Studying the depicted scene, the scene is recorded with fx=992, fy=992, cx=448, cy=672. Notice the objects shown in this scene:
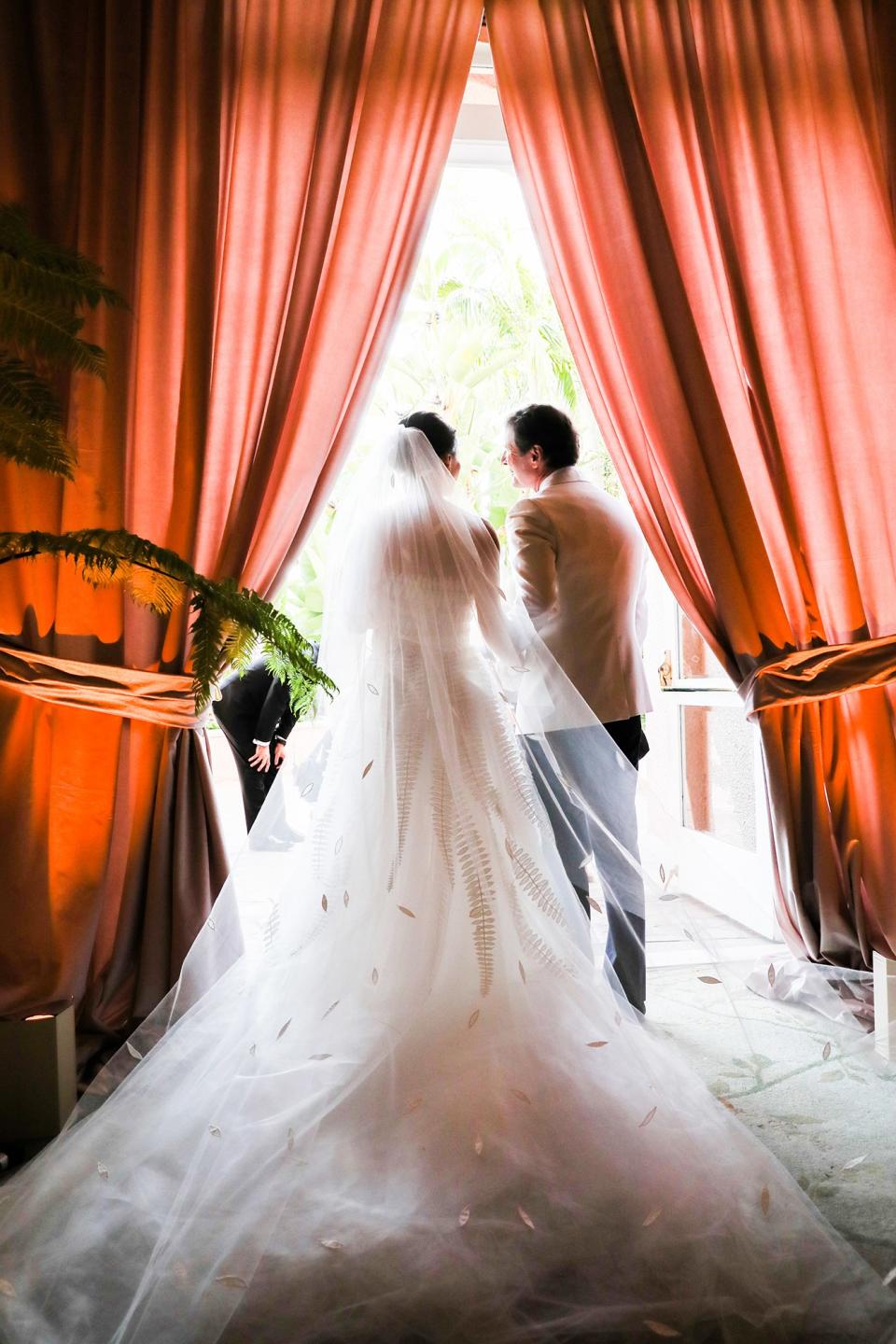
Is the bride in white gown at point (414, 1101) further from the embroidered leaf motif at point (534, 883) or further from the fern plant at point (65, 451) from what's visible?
the fern plant at point (65, 451)

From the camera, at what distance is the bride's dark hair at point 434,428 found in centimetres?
234

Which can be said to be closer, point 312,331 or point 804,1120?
point 804,1120

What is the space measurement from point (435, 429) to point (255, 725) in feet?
4.44

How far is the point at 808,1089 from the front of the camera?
2156mm

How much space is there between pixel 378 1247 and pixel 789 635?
1936mm

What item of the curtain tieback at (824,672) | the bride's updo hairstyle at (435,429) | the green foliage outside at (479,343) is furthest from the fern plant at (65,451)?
the green foliage outside at (479,343)

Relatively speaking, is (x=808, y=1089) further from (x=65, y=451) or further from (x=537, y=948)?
(x=65, y=451)

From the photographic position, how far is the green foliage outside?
17.4 feet

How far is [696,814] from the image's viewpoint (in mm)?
3682

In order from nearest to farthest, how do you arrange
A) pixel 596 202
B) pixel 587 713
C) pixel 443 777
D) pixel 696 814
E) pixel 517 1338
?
pixel 517 1338 → pixel 443 777 → pixel 587 713 → pixel 596 202 → pixel 696 814

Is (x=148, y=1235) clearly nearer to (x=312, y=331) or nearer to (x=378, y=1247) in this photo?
(x=378, y=1247)

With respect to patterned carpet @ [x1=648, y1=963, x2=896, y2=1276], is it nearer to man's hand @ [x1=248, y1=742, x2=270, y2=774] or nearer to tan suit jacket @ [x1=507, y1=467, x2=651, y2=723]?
tan suit jacket @ [x1=507, y1=467, x2=651, y2=723]

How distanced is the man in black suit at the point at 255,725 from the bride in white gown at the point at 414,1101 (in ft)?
3.68

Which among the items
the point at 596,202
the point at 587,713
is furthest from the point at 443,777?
the point at 596,202
